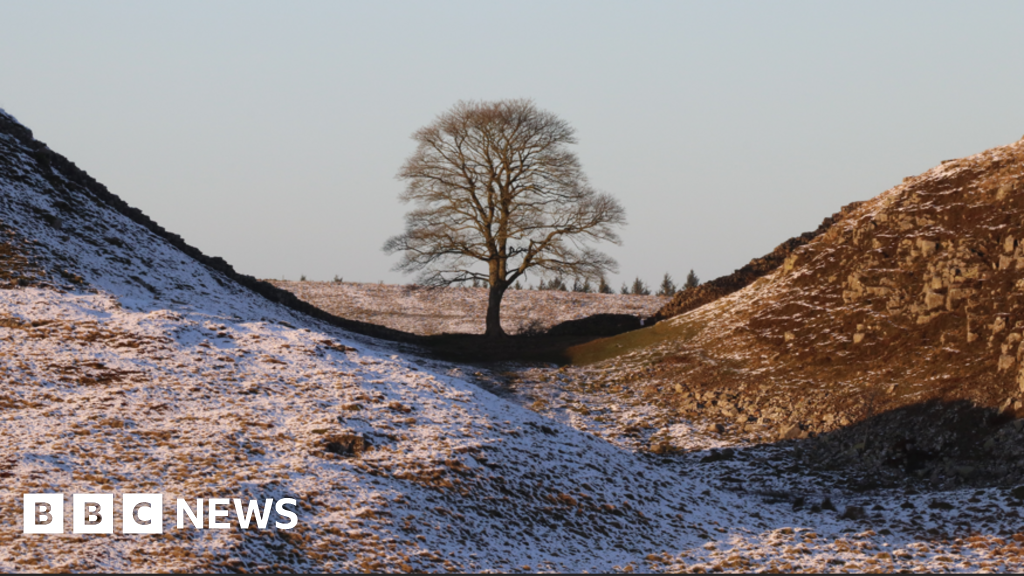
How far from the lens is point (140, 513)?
12039 millimetres

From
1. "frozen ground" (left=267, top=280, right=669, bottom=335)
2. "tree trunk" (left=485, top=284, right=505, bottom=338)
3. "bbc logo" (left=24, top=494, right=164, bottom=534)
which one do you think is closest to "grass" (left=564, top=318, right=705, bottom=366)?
"tree trunk" (left=485, top=284, right=505, bottom=338)

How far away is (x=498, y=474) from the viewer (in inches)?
608

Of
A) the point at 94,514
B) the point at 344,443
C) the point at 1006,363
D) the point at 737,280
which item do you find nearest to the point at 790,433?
the point at 1006,363

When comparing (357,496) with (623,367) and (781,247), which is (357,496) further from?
(781,247)

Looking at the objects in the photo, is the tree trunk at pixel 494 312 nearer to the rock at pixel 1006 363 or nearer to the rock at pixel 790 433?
the rock at pixel 790 433

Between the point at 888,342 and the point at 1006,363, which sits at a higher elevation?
the point at 888,342

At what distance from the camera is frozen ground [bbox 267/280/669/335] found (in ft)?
147

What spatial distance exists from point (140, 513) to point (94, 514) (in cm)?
57

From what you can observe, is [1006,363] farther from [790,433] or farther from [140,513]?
[140,513]

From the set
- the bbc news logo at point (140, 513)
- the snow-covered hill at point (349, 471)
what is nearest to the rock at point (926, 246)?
the snow-covered hill at point (349, 471)

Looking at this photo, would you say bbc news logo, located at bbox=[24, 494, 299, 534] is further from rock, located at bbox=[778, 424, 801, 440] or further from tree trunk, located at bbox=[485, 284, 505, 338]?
tree trunk, located at bbox=[485, 284, 505, 338]

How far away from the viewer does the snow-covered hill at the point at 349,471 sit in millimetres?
12453

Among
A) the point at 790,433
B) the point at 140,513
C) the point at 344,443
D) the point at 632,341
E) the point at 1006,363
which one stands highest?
the point at 632,341

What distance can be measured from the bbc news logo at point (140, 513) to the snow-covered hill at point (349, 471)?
172 millimetres
